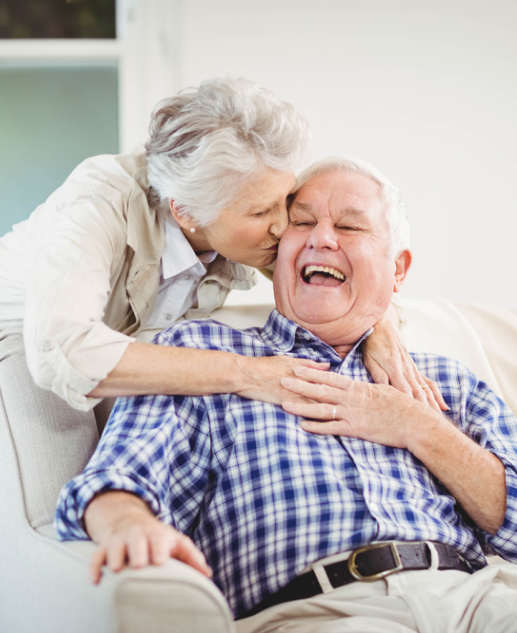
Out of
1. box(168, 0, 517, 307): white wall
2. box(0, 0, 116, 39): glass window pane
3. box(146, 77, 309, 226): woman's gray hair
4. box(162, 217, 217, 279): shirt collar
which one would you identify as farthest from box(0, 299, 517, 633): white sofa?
box(0, 0, 116, 39): glass window pane

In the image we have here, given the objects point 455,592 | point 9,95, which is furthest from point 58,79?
point 455,592

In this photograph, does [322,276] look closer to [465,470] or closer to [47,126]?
[465,470]

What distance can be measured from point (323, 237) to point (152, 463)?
0.65 m

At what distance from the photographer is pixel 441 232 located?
300 centimetres

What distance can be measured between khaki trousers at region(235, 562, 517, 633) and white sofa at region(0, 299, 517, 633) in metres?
0.27

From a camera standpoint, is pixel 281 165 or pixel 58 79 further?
pixel 58 79

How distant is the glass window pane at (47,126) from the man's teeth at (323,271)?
1.91 metres

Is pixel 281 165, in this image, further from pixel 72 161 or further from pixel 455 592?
pixel 72 161

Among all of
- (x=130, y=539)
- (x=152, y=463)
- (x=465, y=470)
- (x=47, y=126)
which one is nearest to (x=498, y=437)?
(x=465, y=470)

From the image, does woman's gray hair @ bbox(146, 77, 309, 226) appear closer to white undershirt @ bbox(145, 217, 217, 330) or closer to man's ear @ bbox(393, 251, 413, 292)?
white undershirt @ bbox(145, 217, 217, 330)

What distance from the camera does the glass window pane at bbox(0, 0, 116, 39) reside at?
3.04 m

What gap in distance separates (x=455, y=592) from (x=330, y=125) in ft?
7.51

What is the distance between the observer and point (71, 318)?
3.75ft

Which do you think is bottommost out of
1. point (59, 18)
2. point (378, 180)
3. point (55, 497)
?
point (55, 497)
